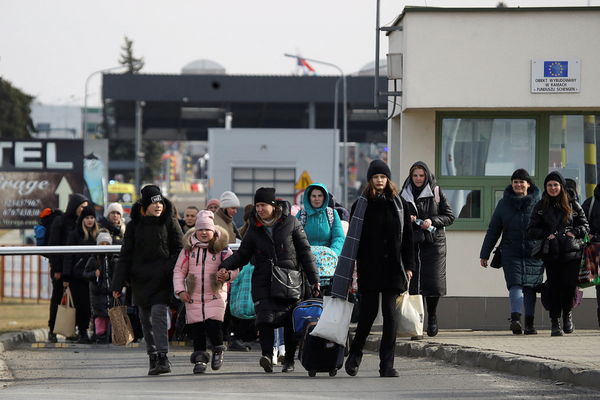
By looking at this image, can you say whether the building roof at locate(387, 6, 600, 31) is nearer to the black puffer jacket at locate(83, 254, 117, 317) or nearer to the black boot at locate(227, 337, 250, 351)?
the black boot at locate(227, 337, 250, 351)

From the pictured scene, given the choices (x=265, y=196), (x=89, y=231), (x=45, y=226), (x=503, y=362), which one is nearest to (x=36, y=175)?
(x=45, y=226)

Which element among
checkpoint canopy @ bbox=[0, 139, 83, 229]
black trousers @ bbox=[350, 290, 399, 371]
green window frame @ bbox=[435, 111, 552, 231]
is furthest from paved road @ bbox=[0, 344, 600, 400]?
checkpoint canopy @ bbox=[0, 139, 83, 229]

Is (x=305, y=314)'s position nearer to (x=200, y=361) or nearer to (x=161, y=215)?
(x=200, y=361)

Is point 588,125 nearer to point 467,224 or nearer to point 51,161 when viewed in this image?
point 467,224

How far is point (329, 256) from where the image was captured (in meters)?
12.8

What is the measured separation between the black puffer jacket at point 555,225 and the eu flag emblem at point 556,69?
2486 millimetres

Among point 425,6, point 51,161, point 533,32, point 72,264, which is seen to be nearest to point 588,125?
point 533,32

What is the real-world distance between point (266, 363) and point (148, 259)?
1.31 m

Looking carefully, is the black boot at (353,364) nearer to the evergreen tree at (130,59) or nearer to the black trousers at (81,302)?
the black trousers at (81,302)

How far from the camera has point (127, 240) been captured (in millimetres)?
11703

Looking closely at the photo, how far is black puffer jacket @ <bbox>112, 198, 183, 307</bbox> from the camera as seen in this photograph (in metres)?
11.6

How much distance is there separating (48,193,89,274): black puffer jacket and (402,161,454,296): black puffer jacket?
4.78m

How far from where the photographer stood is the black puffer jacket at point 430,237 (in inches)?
551

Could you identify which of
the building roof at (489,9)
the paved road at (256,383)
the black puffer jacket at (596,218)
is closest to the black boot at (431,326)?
the paved road at (256,383)
